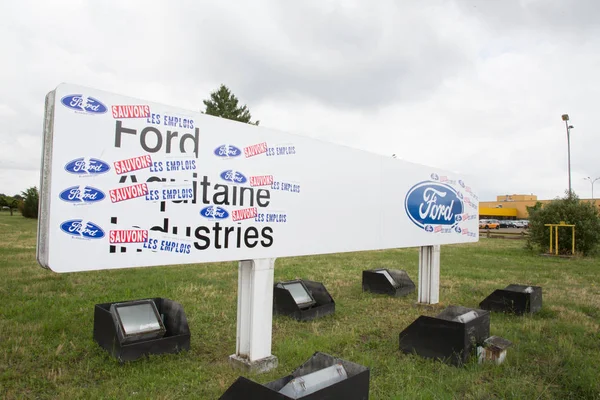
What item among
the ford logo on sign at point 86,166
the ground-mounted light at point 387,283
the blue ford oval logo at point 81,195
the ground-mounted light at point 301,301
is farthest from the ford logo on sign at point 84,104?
the ground-mounted light at point 387,283

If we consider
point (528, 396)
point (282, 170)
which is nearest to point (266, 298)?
point (282, 170)

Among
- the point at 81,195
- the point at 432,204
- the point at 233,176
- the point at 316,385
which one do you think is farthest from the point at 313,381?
the point at 432,204

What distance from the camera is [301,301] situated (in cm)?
627

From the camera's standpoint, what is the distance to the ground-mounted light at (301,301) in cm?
602

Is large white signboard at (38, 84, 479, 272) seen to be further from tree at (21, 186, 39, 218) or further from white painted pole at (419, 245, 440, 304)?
tree at (21, 186, 39, 218)

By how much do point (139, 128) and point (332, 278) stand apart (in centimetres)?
706

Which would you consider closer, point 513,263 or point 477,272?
point 477,272

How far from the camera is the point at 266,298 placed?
4.12 m

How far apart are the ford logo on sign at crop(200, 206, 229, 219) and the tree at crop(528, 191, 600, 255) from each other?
1648 centimetres

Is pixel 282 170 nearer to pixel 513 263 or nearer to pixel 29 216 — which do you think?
pixel 513 263

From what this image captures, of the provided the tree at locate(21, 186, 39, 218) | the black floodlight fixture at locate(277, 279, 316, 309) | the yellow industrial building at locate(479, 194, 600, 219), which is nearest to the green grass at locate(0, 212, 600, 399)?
the black floodlight fixture at locate(277, 279, 316, 309)

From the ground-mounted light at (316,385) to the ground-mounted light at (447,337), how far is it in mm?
1771

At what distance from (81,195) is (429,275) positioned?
5.79 meters

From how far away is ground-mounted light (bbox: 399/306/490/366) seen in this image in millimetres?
4297
